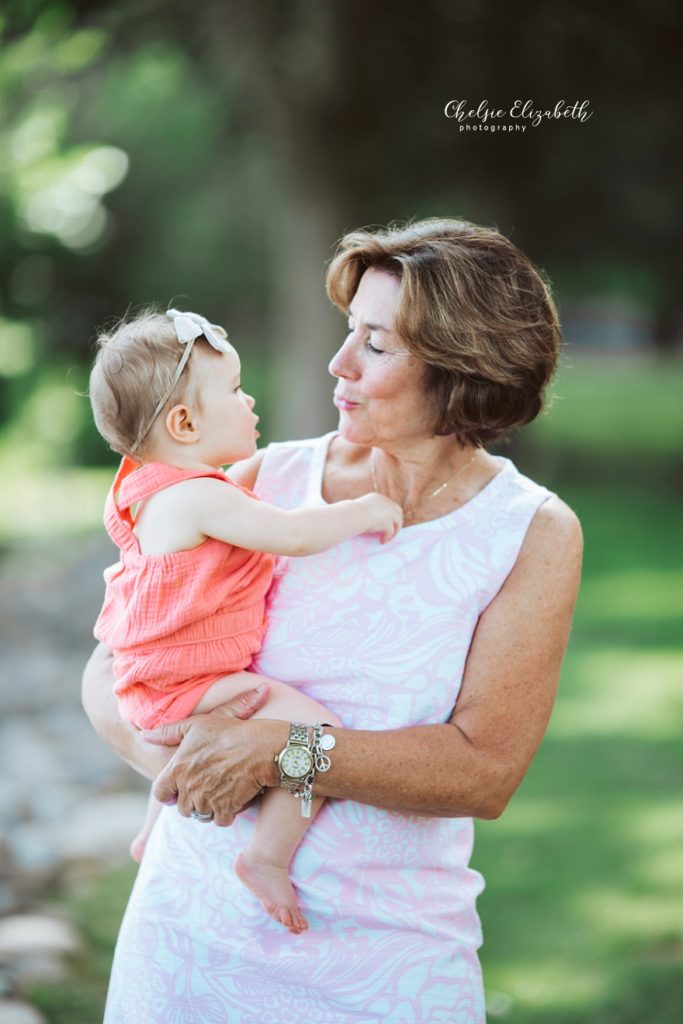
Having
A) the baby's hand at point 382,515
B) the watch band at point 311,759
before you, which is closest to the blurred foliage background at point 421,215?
the baby's hand at point 382,515

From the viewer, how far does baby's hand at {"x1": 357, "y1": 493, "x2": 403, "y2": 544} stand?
2355 millimetres

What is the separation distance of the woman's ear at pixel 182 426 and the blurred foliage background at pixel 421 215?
0.28 m

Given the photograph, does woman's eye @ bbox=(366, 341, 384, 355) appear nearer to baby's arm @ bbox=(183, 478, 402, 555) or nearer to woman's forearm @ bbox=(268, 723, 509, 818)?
baby's arm @ bbox=(183, 478, 402, 555)

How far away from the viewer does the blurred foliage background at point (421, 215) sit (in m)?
4.85

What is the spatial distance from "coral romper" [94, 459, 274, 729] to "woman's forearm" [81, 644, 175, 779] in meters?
0.08

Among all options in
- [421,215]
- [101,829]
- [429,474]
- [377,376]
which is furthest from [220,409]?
[421,215]

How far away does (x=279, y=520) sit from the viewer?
226 cm

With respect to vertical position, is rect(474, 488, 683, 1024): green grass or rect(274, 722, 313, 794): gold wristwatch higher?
rect(274, 722, 313, 794): gold wristwatch

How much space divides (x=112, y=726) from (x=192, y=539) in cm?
52

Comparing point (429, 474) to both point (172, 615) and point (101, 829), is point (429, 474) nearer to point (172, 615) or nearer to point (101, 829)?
point (172, 615)

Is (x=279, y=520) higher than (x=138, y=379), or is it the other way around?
(x=138, y=379)

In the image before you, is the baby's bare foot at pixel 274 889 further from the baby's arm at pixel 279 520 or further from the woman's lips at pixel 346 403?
the woman's lips at pixel 346 403

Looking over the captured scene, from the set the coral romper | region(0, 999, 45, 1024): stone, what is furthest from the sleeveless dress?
region(0, 999, 45, 1024): stone

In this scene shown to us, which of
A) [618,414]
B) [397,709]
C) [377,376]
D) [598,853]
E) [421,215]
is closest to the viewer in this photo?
[397,709]
